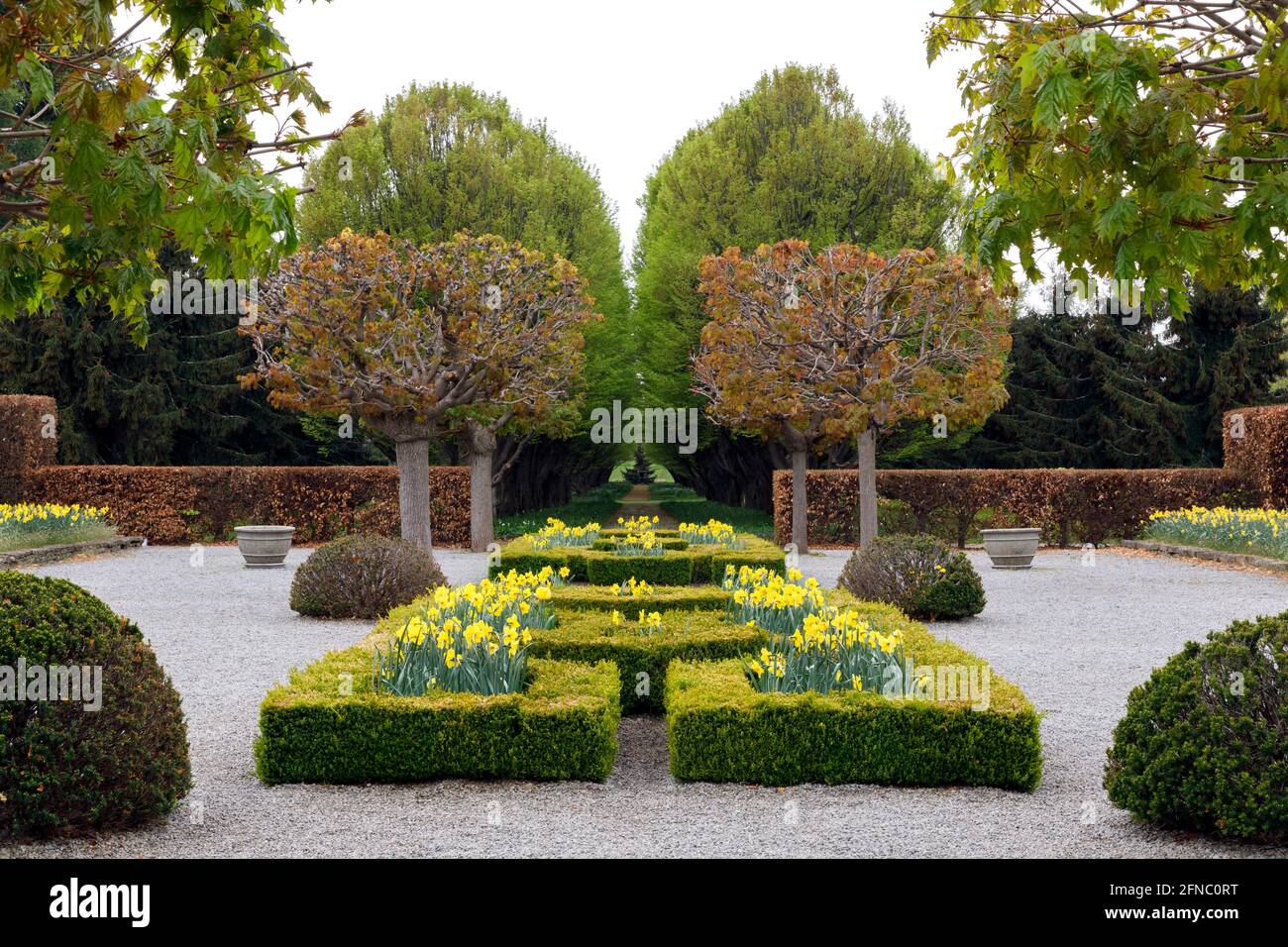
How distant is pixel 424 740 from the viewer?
5.99m

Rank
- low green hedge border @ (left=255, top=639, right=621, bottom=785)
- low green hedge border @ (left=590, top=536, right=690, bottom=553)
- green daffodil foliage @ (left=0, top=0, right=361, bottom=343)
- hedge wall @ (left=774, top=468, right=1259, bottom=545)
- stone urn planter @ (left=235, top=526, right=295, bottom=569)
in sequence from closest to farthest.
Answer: green daffodil foliage @ (left=0, top=0, right=361, bottom=343) < low green hedge border @ (left=255, top=639, right=621, bottom=785) < low green hedge border @ (left=590, top=536, right=690, bottom=553) < stone urn planter @ (left=235, top=526, right=295, bottom=569) < hedge wall @ (left=774, top=468, right=1259, bottom=545)

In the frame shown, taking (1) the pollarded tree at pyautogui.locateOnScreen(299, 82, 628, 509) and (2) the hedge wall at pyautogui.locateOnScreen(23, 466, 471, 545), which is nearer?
(2) the hedge wall at pyautogui.locateOnScreen(23, 466, 471, 545)

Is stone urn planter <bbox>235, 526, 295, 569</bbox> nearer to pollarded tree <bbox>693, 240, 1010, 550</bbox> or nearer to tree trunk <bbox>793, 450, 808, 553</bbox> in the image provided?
pollarded tree <bbox>693, 240, 1010, 550</bbox>

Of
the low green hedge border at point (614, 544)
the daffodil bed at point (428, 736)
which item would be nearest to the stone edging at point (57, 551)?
the low green hedge border at point (614, 544)

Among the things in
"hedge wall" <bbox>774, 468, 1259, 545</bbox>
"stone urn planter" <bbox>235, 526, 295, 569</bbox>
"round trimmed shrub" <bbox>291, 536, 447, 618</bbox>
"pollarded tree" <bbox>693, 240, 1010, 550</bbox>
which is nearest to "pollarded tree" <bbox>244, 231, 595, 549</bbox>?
"stone urn planter" <bbox>235, 526, 295, 569</bbox>

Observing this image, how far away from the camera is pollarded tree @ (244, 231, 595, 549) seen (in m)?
16.4

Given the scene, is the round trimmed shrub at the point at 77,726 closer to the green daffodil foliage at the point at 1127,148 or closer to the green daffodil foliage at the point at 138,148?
the green daffodil foliage at the point at 138,148

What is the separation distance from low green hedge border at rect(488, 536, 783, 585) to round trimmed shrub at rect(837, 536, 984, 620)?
194 centimetres

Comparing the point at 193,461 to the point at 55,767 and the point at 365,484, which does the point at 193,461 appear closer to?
the point at 365,484

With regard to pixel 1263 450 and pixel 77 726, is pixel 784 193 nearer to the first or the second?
pixel 1263 450

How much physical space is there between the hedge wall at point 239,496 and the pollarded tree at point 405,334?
491 centimetres

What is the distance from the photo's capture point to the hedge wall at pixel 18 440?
22719 mm

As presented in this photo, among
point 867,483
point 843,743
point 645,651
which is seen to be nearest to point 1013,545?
point 867,483

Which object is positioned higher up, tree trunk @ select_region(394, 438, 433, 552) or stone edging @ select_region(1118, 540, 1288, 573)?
tree trunk @ select_region(394, 438, 433, 552)
